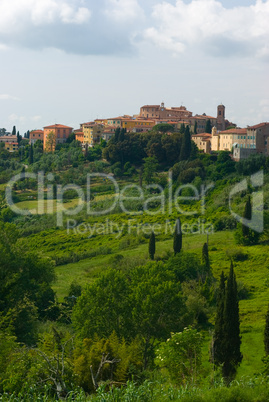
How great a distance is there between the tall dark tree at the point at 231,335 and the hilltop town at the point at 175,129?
4866 cm

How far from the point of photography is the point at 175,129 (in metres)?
89.1

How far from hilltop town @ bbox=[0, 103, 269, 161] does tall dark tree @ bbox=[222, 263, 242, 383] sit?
48.7 m

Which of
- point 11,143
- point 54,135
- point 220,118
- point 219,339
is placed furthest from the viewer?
point 11,143

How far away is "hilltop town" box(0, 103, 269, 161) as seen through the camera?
237 ft

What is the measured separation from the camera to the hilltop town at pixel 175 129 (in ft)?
237

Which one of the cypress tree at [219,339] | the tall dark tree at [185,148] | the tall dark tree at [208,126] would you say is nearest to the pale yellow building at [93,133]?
the tall dark tree at [208,126]

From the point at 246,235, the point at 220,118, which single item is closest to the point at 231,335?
the point at 246,235

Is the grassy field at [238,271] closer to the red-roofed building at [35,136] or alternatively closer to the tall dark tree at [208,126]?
the tall dark tree at [208,126]

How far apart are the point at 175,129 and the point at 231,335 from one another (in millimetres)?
66762

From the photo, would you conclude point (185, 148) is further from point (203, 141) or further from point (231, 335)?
point (231, 335)

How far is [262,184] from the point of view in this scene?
59.7 metres

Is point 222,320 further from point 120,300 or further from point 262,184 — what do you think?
point 262,184

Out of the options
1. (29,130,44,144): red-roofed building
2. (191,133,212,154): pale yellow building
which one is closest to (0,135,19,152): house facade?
(29,130,44,144): red-roofed building

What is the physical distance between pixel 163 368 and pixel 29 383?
7931 millimetres
